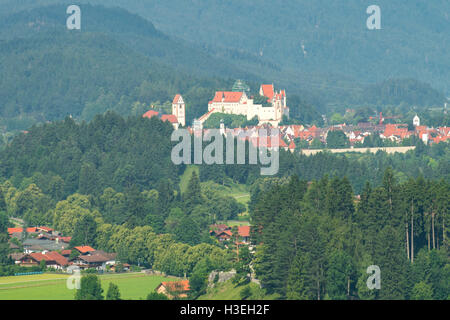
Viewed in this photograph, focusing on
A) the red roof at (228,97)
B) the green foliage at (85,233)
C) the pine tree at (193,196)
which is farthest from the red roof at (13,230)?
the red roof at (228,97)

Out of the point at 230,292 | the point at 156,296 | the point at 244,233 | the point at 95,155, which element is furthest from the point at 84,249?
the point at 95,155

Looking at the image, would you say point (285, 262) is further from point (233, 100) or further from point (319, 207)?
point (233, 100)

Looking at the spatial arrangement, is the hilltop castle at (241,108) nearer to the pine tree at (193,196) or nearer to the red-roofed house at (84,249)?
the pine tree at (193,196)

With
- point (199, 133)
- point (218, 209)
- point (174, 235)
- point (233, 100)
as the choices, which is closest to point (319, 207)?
point (174, 235)

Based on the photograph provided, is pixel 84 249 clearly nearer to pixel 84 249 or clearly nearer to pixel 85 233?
pixel 84 249

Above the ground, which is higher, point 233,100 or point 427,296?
point 233,100
